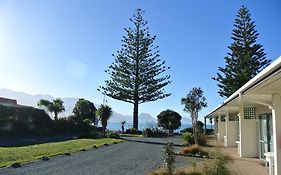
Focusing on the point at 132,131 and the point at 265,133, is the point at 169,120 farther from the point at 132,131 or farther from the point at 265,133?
the point at 265,133

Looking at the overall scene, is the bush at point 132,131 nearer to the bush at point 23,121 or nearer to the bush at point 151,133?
the bush at point 151,133

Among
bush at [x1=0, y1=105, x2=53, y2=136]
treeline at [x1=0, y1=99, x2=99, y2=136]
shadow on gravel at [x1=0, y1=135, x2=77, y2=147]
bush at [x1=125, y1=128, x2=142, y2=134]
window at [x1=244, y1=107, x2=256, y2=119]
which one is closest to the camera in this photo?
window at [x1=244, y1=107, x2=256, y2=119]

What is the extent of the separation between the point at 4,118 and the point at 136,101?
1692 centimetres

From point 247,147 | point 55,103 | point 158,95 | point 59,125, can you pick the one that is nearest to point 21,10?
point 247,147

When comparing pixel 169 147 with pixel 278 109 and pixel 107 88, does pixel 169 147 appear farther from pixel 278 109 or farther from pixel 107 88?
pixel 107 88

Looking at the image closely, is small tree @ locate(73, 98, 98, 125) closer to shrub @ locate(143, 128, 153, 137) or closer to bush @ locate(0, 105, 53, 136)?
shrub @ locate(143, 128, 153, 137)

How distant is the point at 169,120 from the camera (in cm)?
3866

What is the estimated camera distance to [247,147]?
14.1 metres

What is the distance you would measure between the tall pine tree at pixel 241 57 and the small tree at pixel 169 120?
25.7 feet

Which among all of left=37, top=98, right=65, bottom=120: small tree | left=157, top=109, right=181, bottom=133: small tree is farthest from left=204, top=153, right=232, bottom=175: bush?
left=157, top=109, right=181, bottom=133: small tree

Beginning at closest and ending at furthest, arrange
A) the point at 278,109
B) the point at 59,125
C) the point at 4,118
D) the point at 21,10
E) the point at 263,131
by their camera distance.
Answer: the point at 278,109, the point at 21,10, the point at 263,131, the point at 4,118, the point at 59,125

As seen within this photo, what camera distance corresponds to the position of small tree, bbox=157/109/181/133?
38719 millimetres

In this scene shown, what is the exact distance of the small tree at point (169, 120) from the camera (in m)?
38.7

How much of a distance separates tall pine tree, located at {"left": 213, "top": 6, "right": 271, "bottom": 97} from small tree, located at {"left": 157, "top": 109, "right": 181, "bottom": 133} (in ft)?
25.7
